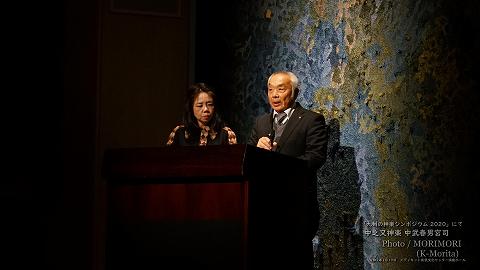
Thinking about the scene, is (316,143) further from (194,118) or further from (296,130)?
(194,118)

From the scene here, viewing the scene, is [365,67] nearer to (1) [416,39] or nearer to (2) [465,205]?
(1) [416,39]

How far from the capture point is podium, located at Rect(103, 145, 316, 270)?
2541 mm

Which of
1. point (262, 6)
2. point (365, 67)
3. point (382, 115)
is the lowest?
point (382, 115)

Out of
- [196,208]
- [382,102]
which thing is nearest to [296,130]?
[382,102]

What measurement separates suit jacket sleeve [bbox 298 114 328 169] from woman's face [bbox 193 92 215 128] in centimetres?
47

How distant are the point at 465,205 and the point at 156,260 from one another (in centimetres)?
128

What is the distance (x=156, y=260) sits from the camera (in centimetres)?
262

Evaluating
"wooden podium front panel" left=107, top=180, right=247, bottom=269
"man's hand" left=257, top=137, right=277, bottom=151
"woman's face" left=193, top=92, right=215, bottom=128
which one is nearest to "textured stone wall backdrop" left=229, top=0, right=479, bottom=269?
"man's hand" left=257, top=137, right=277, bottom=151

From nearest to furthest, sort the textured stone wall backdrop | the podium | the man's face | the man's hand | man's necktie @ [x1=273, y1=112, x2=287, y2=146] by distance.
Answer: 1. the podium
2. the textured stone wall backdrop
3. the man's hand
4. the man's face
5. man's necktie @ [x1=273, y1=112, x2=287, y2=146]

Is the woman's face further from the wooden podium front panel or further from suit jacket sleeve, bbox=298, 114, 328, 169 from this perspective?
the wooden podium front panel

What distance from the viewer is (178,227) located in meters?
2.61

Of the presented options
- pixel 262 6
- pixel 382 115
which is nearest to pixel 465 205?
pixel 382 115

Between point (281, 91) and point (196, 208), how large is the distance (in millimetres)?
927

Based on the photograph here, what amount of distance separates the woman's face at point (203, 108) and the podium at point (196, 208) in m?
0.67
